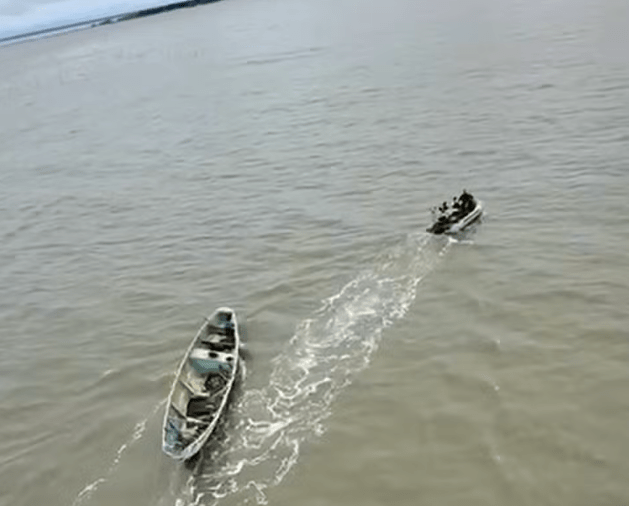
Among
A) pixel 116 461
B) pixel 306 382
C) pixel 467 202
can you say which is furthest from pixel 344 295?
pixel 116 461

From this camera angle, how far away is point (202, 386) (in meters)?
19.2

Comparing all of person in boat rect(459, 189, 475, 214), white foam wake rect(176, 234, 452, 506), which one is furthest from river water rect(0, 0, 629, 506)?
person in boat rect(459, 189, 475, 214)

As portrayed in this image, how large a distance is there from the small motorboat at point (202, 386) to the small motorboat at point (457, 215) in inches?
365

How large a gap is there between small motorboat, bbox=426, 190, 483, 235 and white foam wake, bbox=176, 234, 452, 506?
0.75 metres

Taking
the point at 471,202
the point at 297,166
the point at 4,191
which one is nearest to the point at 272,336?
the point at 471,202

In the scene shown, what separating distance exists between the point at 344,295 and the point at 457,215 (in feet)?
21.6

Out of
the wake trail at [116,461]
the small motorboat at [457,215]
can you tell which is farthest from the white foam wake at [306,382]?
the wake trail at [116,461]

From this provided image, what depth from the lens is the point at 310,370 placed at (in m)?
19.6

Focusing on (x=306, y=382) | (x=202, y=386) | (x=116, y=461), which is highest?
(x=202, y=386)

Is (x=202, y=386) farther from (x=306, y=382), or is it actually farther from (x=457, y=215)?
(x=457, y=215)

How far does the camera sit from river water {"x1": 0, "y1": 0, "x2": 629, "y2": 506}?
1611 centimetres

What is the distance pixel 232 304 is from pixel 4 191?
2508 cm

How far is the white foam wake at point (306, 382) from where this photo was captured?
1608cm

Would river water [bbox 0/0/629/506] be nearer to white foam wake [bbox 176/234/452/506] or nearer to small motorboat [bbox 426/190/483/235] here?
white foam wake [bbox 176/234/452/506]
